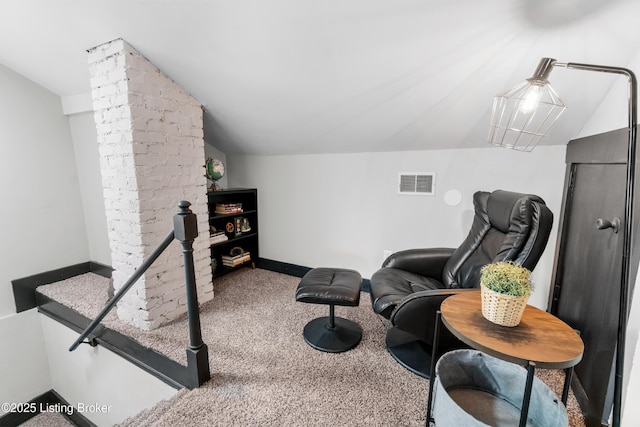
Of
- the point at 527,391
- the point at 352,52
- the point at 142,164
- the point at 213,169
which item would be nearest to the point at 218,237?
the point at 213,169

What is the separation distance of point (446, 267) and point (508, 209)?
622 millimetres

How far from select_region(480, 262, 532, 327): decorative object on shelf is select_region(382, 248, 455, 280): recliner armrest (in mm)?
1132

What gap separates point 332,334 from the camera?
2035mm

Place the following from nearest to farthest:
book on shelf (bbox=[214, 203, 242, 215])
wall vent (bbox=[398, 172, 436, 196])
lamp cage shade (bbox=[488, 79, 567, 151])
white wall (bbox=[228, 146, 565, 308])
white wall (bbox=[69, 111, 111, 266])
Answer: lamp cage shade (bbox=[488, 79, 567, 151])
white wall (bbox=[228, 146, 565, 308])
wall vent (bbox=[398, 172, 436, 196])
white wall (bbox=[69, 111, 111, 266])
book on shelf (bbox=[214, 203, 242, 215])

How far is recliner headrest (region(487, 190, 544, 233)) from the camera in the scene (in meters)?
1.50

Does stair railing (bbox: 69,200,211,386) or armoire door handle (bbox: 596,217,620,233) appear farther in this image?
stair railing (bbox: 69,200,211,386)

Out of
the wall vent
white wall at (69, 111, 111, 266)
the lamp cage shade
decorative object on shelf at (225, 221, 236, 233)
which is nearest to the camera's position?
the lamp cage shade

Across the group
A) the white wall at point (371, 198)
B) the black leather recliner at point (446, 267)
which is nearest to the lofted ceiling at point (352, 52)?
the white wall at point (371, 198)

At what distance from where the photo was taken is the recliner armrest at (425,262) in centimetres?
217

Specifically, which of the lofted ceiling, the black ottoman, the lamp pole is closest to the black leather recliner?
the black ottoman

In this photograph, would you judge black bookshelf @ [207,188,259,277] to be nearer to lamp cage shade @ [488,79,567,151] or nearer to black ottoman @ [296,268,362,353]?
black ottoman @ [296,268,362,353]

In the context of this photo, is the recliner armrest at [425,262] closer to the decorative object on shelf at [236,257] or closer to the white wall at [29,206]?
the decorative object on shelf at [236,257]

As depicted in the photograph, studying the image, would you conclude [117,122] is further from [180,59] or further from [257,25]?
[257,25]

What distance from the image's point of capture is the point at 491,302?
1037mm
